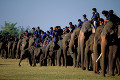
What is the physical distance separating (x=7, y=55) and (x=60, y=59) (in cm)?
2531

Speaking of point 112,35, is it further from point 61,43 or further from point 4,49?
point 4,49

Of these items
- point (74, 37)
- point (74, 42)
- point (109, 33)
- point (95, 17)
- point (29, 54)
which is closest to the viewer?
point (109, 33)

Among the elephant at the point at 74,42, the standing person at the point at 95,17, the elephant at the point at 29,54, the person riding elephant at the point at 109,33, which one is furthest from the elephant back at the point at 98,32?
the elephant at the point at 29,54

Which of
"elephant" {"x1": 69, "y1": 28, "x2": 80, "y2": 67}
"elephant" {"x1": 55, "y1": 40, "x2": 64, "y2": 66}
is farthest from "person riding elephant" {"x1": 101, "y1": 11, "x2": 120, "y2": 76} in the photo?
"elephant" {"x1": 55, "y1": 40, "x2": 64, "y2": 66}

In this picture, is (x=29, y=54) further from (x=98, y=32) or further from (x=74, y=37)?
(x=98, y=32)

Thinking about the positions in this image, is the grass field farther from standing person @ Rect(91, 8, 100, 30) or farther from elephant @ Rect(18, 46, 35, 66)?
elephant @ Rect(18, 46, 35, 66)

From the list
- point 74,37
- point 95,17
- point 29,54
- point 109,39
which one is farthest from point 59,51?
point 109,39

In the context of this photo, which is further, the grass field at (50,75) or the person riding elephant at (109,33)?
the person riding elephant at (109,33)

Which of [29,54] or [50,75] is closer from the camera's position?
[50,75]

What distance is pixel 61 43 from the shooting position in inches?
1042

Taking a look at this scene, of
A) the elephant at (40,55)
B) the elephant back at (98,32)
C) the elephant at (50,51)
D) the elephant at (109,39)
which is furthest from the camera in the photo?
the elephant at (50,51)

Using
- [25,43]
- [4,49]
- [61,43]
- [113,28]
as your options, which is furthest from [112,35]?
[4,49]

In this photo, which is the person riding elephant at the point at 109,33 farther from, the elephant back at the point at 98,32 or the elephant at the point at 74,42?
the elephant at the point at 74,42

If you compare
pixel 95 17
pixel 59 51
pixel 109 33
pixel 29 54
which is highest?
pixel 95 17
